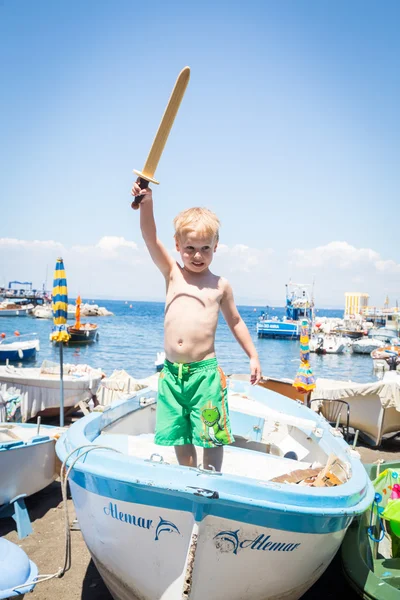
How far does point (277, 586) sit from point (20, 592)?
4.57ft

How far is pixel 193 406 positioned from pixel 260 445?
7.20 feet

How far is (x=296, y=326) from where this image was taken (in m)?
48.6

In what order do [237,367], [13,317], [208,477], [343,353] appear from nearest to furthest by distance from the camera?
1. [208,477]
2. [237,367]
3. [343,353]
4. [13,317]

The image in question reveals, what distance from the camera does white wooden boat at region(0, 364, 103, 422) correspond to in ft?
27.8

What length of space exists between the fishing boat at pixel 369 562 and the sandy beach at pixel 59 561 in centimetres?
31

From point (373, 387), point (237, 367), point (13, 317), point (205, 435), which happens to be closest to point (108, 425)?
point (205, 435)

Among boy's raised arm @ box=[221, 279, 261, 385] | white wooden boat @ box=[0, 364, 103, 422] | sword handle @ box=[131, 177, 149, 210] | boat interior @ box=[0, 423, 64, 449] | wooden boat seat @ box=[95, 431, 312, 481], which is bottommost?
white wooden boat @ box=[0, 364, 103, 422]

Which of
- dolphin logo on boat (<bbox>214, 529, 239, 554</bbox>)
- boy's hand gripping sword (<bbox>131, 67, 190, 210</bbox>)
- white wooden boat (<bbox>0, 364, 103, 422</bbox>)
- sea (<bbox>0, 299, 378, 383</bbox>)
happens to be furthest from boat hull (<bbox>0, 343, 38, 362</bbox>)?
dolphin logo on boat (<bbox>214, 529, 239, 554</bbox>)

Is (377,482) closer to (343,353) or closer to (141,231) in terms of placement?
(141,231)

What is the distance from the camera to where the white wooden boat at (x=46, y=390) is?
27.8ft

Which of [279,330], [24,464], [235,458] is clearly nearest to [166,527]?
[235,458]

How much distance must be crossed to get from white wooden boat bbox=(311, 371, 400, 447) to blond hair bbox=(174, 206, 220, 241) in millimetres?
5965

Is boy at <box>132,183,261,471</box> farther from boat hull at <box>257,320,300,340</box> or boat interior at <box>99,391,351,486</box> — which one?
boat hull at <box>257,320,300,340</box>

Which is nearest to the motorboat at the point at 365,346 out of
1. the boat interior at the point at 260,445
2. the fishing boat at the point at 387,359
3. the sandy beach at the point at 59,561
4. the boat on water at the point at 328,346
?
the boat on water at the point at 328,346
